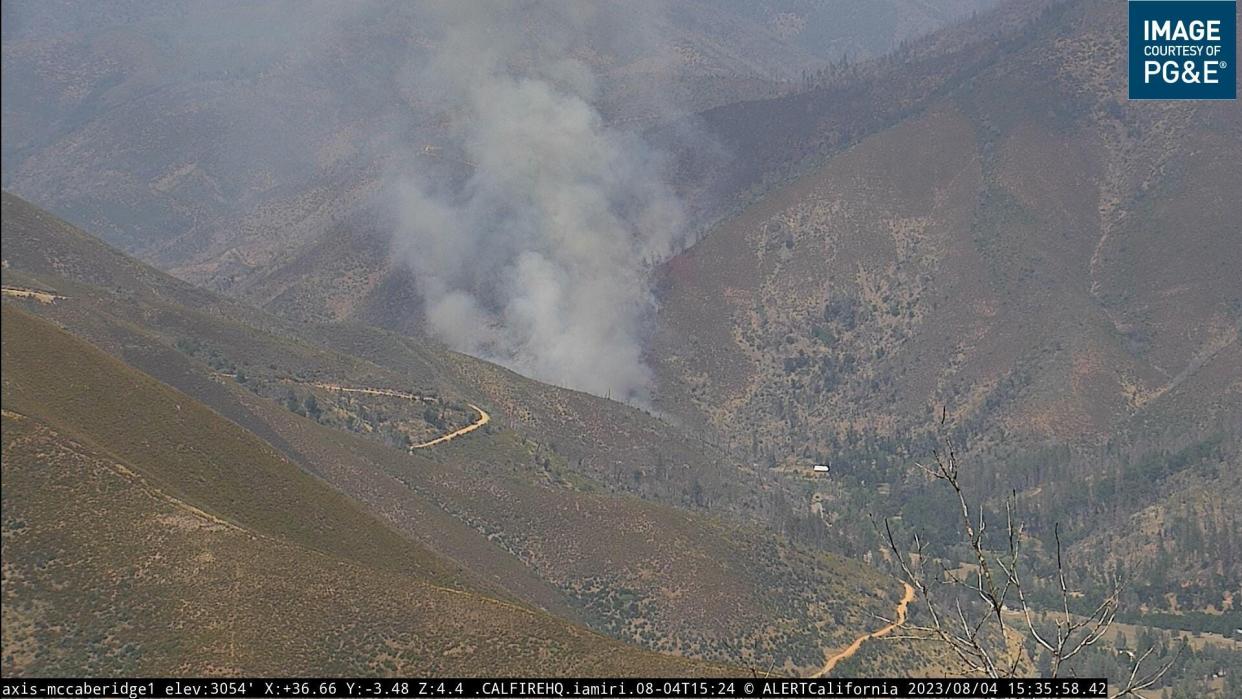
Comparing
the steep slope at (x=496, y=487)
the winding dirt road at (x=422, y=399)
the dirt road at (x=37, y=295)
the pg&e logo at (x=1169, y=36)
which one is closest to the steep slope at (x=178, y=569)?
the steep slope at (x=496, y=487)

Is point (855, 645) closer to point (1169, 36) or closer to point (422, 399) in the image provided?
point (422, 399)

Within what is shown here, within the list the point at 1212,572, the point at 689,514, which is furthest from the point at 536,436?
the point at 1212,572

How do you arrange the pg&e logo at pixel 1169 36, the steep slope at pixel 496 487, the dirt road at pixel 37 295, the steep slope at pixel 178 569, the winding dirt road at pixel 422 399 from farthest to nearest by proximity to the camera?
the pg&e logo at pixel 1169 36 < the winding dirt road at pixel 422 399 < the steep slope at pixel 496 487 < the dirt road at pixel 37 295 < the steep slope at pixel 178 569

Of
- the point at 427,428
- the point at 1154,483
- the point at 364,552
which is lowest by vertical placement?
the point at 364,552

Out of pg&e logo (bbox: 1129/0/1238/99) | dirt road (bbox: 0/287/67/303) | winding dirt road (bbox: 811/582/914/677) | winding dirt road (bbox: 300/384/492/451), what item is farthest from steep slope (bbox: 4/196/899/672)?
pg&e logo (bbox: 1129/0/1238/99)

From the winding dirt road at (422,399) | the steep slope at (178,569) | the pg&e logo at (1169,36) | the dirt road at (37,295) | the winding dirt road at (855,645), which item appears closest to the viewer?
the steep slope at (178,569)

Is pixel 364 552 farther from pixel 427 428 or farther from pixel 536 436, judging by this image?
pixel 536 436

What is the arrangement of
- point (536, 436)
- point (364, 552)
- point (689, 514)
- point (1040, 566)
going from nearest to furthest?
point (364, 552), point (689, 514), point (536, 436), point (1040, 566)

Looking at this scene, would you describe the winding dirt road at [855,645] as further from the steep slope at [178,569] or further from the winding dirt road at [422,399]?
the winding dirt road at [422,399]
